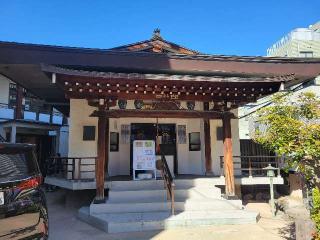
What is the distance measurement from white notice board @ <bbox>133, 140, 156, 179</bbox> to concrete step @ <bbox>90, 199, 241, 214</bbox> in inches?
67.1

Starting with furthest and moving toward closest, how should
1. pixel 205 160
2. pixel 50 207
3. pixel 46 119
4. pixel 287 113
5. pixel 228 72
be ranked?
pixel 46 119
pixel 205 160
pixel 50 207
pixel 228 72
pixel 287 113

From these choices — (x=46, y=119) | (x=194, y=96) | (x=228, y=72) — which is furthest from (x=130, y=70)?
(x=46, y=119)

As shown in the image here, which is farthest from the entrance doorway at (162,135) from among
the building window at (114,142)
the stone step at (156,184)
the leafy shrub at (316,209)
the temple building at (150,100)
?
the leafy shrub at (316,209)

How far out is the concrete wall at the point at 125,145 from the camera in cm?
1085

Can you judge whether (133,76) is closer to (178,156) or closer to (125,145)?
(125,145)

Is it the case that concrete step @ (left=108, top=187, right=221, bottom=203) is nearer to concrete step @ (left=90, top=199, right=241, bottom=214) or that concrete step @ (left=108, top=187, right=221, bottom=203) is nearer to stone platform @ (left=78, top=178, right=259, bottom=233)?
stone platform @ (left=78, top=178, right=259, bottom=233)

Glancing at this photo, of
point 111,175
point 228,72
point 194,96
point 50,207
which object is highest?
point 228,72

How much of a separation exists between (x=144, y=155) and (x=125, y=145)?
206cm

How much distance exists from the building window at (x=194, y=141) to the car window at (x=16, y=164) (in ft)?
28.0

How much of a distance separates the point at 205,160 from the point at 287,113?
5842mm

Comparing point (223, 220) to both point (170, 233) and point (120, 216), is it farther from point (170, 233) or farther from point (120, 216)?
point (120, 216)

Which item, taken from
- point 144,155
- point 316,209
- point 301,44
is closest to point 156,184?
point 144,155

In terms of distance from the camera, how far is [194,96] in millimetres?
9375

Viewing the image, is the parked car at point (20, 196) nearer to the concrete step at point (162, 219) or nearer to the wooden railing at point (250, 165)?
the concrete step at point (162, 219)
